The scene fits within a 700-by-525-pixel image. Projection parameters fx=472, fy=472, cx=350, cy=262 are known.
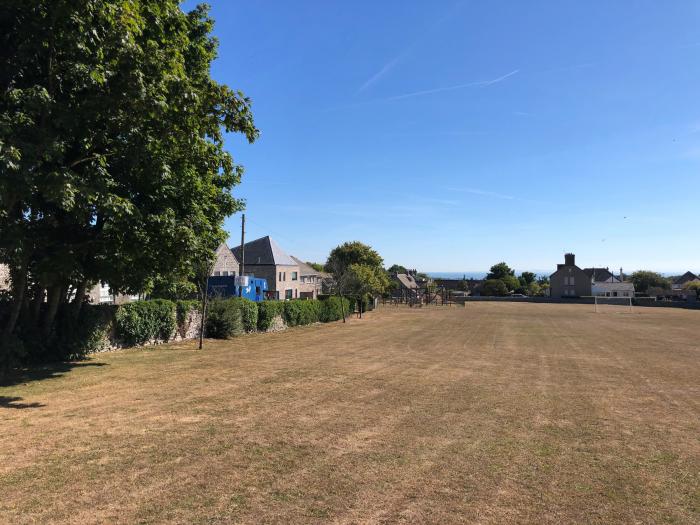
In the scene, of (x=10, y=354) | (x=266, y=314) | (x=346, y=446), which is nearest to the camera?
(x=346, y=446)

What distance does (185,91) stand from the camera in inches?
406

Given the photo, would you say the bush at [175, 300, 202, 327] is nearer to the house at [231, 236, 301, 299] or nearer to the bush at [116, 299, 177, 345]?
the bush at [116, 299, 177, 345]

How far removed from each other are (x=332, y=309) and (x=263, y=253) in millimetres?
22318

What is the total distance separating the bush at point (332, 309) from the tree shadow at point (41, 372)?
972 inches

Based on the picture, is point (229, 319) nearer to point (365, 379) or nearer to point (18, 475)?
point (365, 379)

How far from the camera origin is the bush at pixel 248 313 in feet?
84.4

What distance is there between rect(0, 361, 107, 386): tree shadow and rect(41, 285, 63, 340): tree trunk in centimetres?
103

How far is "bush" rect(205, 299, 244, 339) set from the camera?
23244 millimetres

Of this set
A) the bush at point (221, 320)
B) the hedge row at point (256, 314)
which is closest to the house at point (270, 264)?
the hedge row at point (256, 314)

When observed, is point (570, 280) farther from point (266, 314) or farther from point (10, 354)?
point (10, 354)

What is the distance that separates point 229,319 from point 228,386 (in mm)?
12718

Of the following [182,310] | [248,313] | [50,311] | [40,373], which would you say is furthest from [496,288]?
[40,373]

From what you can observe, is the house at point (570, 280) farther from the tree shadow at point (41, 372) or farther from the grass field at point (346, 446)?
the tree shadow at point (41, 372)

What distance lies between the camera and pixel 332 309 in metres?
40.8
